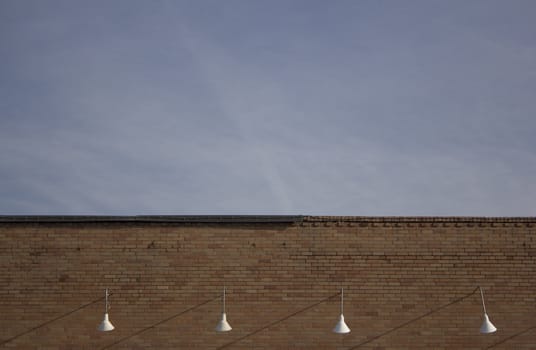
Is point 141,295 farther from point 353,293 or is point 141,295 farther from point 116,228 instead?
point 353,293

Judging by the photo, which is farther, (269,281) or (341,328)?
(269,281)

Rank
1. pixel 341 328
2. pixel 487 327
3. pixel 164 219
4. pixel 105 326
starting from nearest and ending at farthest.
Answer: pixel 487 327 → pixel 341 328 → pixel 105 326 → pixel 164 219

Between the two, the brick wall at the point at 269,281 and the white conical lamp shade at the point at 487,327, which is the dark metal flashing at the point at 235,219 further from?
the white conical lamp shade at the point at 487,327

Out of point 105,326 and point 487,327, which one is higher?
point 105,326

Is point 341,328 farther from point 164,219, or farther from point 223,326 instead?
point 164,219

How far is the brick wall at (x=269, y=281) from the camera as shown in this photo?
11.7m

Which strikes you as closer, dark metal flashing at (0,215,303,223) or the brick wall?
the brick wall

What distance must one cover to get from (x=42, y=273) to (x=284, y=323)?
509 cm

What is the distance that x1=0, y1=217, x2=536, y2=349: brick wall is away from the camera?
38.2 ft

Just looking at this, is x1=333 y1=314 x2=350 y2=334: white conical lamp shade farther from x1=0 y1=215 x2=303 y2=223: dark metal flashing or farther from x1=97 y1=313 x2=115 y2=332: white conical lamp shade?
x1=97 y1=313 x2=115 y2=332: white conical lamp shade

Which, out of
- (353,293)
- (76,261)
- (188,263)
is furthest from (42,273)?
(353,293)

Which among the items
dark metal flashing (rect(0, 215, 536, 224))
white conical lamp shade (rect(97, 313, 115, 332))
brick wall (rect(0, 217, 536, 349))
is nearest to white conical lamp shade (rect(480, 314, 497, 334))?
brick wall (rect(0, 217, 536, 349))

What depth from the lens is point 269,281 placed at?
1188 cm

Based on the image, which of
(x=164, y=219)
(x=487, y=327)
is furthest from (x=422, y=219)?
(x=164, y=219)
